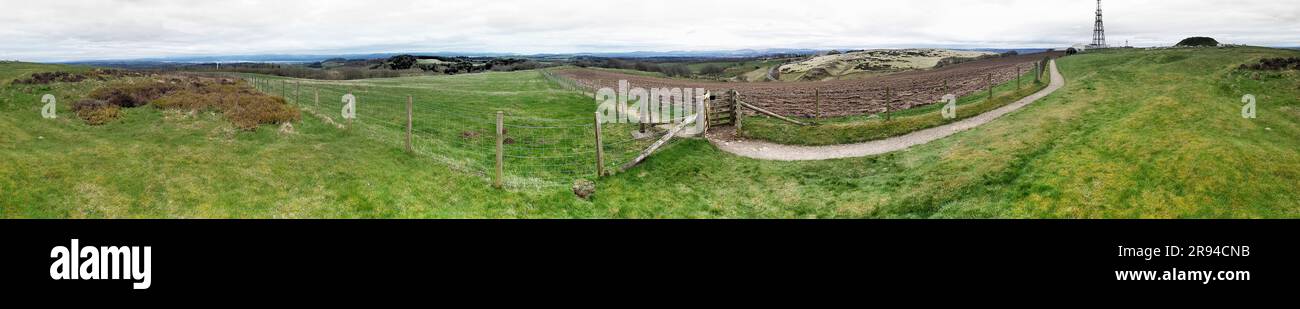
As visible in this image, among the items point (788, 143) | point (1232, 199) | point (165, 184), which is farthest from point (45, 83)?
point (1232, 199)

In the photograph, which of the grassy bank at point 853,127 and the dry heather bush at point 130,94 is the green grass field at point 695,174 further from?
the grassy bank at point 853,127

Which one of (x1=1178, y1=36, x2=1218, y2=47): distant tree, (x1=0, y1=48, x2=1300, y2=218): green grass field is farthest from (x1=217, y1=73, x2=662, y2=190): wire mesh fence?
(x1=1178, y1=36, x2=1218, y2=47): distant tree

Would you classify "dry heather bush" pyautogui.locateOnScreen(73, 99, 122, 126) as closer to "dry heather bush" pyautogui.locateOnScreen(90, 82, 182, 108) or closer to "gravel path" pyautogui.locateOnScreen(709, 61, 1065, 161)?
"dry heather bush" pyautogui.locateOnScreen(90, 82, 182, 108)

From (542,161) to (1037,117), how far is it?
19459 mm

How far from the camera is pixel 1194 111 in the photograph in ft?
61.4

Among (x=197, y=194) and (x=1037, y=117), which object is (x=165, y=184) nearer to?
(x=197, y=194)

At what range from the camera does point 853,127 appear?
2548cm

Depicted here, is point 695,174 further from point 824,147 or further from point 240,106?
point 240,106

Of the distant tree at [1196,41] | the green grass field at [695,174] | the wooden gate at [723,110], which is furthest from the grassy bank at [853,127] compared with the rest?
the distant tree at [1196,41]

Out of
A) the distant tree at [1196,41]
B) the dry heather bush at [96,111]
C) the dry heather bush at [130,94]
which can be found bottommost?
the dry heather bush at [96,111]

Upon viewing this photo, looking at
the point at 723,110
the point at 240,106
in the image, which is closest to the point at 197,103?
the point at 240,106

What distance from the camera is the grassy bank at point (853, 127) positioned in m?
23.4

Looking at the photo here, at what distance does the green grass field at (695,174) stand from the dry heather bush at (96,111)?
366mm

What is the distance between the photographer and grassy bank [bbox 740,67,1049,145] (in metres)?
23.4
